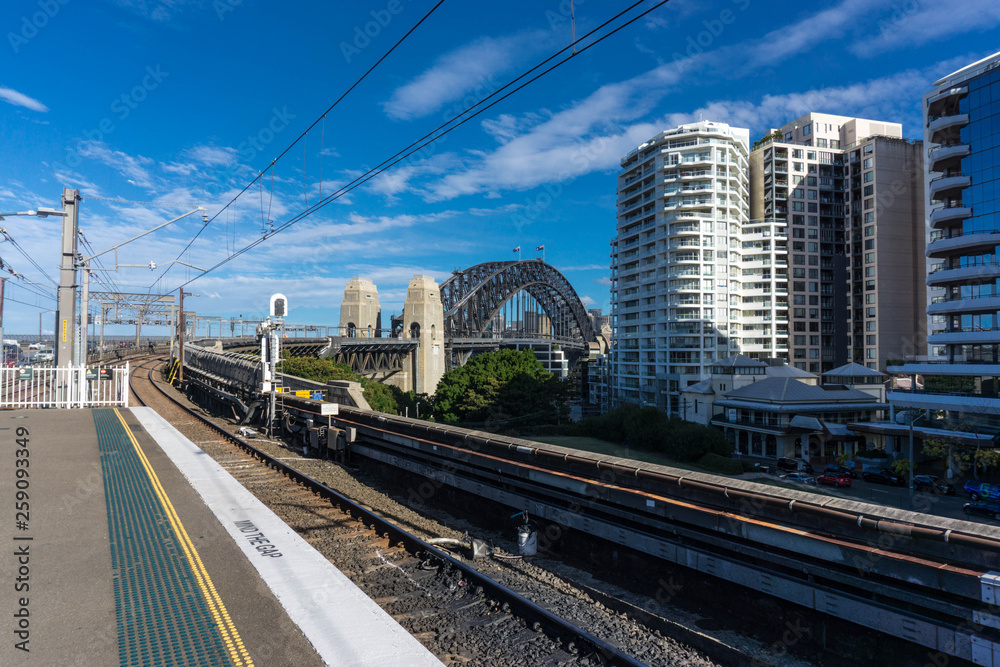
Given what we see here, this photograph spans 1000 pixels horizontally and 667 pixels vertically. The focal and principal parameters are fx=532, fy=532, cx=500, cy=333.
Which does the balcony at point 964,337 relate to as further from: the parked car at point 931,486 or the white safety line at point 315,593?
the white safety line at point 315,593

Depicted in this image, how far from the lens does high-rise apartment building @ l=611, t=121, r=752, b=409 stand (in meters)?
74.8

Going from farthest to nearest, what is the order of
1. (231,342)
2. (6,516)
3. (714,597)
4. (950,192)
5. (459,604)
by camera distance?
(231,342), (950,192), (6,516), (714,597), (459,604)

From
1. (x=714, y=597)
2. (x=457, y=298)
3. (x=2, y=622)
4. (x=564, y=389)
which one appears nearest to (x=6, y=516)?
(x=2, y=622)

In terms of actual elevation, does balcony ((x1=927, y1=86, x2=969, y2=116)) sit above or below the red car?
above

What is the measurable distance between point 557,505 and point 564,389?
52.4m

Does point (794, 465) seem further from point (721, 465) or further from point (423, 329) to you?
point (423, 329)

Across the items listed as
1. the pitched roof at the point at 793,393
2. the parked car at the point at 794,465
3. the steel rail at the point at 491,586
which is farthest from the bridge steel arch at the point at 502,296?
the steel rail at the point at 491,586

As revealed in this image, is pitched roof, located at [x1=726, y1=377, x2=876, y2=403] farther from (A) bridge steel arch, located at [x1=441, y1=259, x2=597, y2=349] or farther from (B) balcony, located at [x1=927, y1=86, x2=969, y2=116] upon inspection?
(A) bridge steel arch, located at [x1=441, y1=259, x2=597, y2=349]

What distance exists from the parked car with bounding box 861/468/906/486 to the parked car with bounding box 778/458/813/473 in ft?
14.9

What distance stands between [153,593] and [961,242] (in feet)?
193

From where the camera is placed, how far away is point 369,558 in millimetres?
8727

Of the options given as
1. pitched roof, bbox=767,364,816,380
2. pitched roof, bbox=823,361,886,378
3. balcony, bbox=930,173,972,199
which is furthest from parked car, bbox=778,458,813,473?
balcony, bbox=930,173,972,199

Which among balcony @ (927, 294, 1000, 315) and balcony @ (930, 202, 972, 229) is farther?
balcony @ (930, 202, 972, 229)

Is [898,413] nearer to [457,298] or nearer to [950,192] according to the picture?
[950,192]
